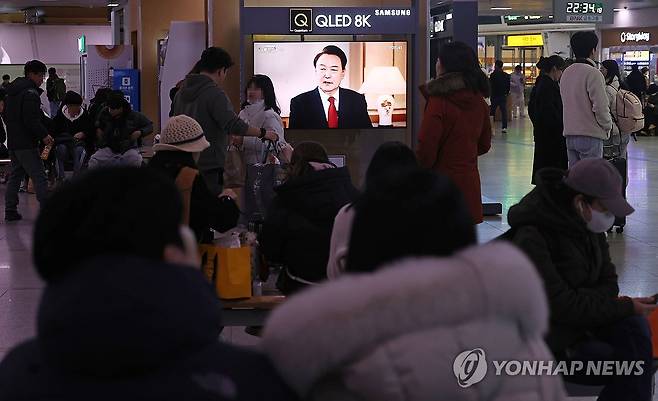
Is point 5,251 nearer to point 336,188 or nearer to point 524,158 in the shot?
point 336,188

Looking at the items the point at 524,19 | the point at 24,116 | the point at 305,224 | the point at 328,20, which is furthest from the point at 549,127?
the point at 524,19

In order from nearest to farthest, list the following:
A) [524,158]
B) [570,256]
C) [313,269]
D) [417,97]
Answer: [570,256]
[313,269]
[417,97]
[524,158]

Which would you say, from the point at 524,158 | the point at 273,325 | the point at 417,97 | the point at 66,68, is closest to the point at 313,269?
the point at 273,325

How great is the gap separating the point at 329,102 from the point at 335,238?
22.0 ft

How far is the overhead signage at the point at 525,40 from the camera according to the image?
40.7 metres

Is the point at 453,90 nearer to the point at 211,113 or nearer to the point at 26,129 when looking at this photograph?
the point at 211,113

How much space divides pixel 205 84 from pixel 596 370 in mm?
3678

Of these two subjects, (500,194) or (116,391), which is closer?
(116,391)

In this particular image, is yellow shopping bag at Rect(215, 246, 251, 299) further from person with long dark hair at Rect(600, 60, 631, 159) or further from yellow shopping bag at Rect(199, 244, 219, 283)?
person with long dark hair at Rect(600, 60, 631, 159)

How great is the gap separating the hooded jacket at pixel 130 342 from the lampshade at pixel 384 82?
8.85m

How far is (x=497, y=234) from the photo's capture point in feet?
32.0

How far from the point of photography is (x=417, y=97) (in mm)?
10664

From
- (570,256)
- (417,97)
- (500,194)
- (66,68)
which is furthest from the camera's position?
(66,68)

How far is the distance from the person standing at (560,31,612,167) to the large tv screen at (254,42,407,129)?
2092 mm
